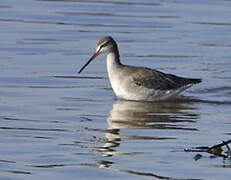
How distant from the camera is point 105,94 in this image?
1423 centimetres

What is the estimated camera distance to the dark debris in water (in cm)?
969

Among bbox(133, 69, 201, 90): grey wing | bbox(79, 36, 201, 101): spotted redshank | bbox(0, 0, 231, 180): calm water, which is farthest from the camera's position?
bbox(133, 69, 201, 90): grey wing

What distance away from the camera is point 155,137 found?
1088 centimetres

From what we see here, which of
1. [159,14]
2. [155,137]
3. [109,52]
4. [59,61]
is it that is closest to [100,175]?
[155,137]

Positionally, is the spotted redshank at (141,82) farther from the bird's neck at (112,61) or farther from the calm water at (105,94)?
the calm water at (105,94)

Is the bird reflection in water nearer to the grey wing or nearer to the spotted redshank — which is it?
the spotted redshank

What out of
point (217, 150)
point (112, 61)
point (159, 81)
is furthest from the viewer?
point (112, 61)

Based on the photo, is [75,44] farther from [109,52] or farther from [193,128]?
[193,128]

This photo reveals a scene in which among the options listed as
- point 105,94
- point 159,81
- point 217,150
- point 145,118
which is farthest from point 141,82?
point 217,150

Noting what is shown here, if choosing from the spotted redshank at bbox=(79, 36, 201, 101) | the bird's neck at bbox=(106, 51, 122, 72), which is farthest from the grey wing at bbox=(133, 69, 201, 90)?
the bird's neck at bbox=(106, 51, 122, 72)

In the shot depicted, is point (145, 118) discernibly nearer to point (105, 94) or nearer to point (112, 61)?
Answer: point (105, 94)

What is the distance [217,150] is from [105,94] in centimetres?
450

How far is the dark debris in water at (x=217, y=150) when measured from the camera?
9.69m

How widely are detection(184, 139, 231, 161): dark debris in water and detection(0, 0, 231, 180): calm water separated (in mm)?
74
